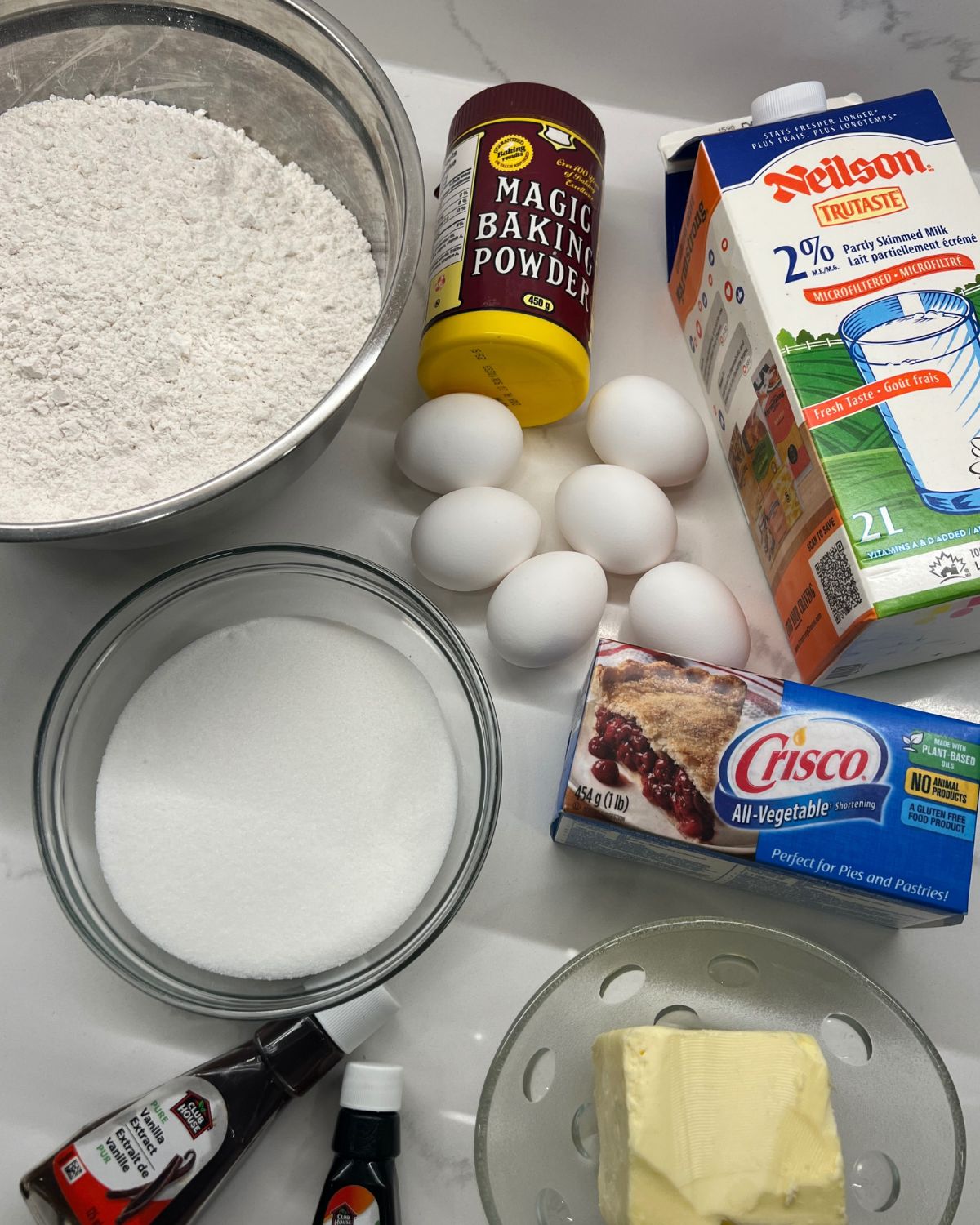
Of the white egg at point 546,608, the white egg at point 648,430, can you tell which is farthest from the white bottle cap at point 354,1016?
the white egg at point 648,430

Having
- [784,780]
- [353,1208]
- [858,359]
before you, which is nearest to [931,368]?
[858,359]

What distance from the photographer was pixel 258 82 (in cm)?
89

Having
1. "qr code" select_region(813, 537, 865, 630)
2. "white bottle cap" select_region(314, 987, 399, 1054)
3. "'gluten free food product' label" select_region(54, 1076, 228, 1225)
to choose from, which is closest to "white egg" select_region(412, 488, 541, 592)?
"qr code" select_region(813, 537, 865, 630)

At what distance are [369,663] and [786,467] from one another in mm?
401

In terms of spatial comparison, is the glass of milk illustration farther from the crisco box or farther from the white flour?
the white flour

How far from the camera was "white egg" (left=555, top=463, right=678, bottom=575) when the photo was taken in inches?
35.2

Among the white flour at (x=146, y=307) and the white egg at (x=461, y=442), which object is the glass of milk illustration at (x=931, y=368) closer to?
the white egg at (x=461, y=442)

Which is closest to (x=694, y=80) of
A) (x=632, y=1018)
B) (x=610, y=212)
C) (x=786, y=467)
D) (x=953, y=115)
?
(x=610, y=212)

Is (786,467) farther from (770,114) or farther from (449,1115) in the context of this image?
(449,1115)

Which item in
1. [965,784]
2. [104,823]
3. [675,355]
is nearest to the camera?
[965,784]

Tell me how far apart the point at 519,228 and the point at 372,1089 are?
2.39 ft

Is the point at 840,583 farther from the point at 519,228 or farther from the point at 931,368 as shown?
the point at 519,228

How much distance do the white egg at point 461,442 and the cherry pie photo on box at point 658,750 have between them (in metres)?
0.23

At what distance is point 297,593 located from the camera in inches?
38.0
